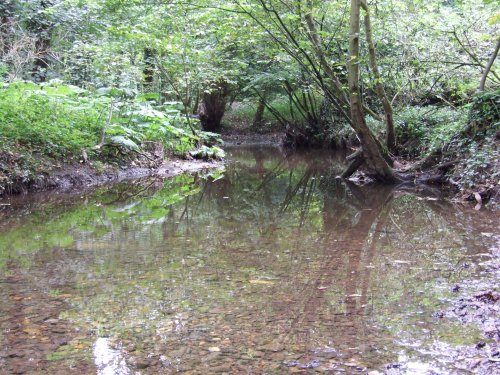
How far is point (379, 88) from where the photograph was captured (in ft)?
36.1

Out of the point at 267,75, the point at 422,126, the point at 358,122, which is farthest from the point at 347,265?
the point at 267,75

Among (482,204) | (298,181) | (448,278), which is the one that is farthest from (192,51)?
(448,278)

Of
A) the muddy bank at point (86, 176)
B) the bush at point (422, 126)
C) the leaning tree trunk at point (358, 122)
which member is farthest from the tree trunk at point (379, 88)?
the muddy bank at point (86, 176)

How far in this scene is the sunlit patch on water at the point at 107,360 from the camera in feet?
9.26

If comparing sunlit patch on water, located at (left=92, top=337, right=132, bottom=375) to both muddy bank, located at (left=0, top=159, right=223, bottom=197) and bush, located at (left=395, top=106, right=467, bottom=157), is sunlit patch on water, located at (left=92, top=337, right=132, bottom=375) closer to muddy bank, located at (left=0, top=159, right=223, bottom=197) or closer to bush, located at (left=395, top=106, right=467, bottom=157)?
muddy bank, located at (left=0, top=159, right=223, bottom=197)

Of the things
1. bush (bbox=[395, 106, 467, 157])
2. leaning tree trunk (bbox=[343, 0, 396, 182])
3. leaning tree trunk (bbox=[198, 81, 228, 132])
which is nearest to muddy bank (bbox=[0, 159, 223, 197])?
leaning tree trunk (bbox=[343, 0, 396, 182])

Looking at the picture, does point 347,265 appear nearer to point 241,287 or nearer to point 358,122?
point 241,287

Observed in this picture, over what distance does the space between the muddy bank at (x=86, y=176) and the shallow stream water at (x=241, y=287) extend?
140cm

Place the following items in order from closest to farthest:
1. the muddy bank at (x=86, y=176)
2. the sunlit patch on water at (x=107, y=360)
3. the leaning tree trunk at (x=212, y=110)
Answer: the sunlit patch on water at (x=107, y=360) < the muddy bank at (x=86, y=176) < the leaning tree trunk at (x=212, y=110)

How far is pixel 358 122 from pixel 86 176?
19.8 feet

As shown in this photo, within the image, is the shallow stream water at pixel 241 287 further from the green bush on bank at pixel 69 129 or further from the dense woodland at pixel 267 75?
the dense woodland at pixel 267 75

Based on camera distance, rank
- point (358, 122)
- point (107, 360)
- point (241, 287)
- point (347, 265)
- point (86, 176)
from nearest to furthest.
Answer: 1. point (107, 360)
2. point (241, 287)
3. point (347, 265)
4. point (358, 122)
5. point (86, 176)

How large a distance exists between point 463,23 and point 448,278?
369 inches

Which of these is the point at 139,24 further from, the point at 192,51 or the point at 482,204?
the point at 482,204
